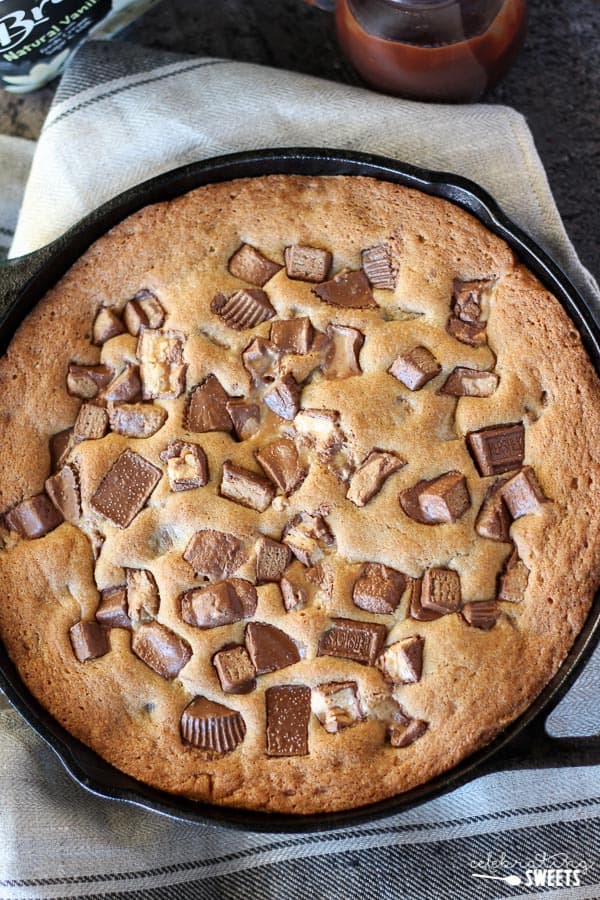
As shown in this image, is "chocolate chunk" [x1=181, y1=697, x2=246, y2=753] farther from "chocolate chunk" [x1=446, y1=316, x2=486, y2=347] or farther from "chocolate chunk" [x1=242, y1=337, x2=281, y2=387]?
"chocolate chunk" [x1=446, y1=316, x2=486, y2=347]

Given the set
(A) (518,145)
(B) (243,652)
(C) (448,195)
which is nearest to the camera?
(B) (243,652)

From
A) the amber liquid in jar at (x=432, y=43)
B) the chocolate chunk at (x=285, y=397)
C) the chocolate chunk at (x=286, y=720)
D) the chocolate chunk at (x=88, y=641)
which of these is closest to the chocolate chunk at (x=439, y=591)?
the chocolate chunk at (x=286, y=720)

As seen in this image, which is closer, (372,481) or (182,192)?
(372,481)

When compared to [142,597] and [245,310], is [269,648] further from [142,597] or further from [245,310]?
[245,310]

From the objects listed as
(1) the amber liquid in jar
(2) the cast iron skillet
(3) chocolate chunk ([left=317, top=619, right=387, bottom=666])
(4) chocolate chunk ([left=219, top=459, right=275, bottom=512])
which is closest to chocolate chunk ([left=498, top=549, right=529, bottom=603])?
(2) the cast iron skillet

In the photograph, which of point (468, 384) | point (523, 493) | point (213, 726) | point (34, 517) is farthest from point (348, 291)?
point (213, 726)

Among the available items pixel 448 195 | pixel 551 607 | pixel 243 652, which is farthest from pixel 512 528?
pixel 448 195

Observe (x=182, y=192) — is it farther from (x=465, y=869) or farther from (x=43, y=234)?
(x=465, y=869)
